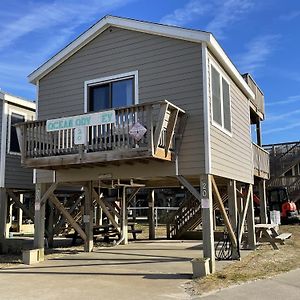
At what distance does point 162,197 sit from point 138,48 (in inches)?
983

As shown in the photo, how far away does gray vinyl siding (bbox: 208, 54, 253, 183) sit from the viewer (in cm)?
1062

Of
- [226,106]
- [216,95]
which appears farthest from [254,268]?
[226,106]

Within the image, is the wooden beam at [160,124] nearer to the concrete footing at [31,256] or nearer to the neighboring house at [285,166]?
the concrete footing at [31,256]

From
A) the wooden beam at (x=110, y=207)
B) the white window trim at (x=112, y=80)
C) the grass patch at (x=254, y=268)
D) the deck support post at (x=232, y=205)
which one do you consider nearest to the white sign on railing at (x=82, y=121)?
the white window trim at (x=112, y=80)

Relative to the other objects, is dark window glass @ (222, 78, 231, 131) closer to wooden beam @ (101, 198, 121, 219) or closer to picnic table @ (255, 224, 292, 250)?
picnic table @ (255, 224, 292, 250)

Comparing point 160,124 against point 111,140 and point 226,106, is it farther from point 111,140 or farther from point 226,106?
point 226,106

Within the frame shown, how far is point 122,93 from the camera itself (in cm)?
1140

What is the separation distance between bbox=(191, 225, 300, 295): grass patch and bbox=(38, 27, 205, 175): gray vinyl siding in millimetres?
2426

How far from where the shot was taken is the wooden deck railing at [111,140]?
9078 millimetres

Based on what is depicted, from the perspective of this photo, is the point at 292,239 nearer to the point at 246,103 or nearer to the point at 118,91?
the point at 246,103

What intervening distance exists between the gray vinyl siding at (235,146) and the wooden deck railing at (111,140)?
1.20m

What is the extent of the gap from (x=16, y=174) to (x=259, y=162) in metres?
9.62

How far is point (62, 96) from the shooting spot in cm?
1236

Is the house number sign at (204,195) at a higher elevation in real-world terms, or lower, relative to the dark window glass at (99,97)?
lower
